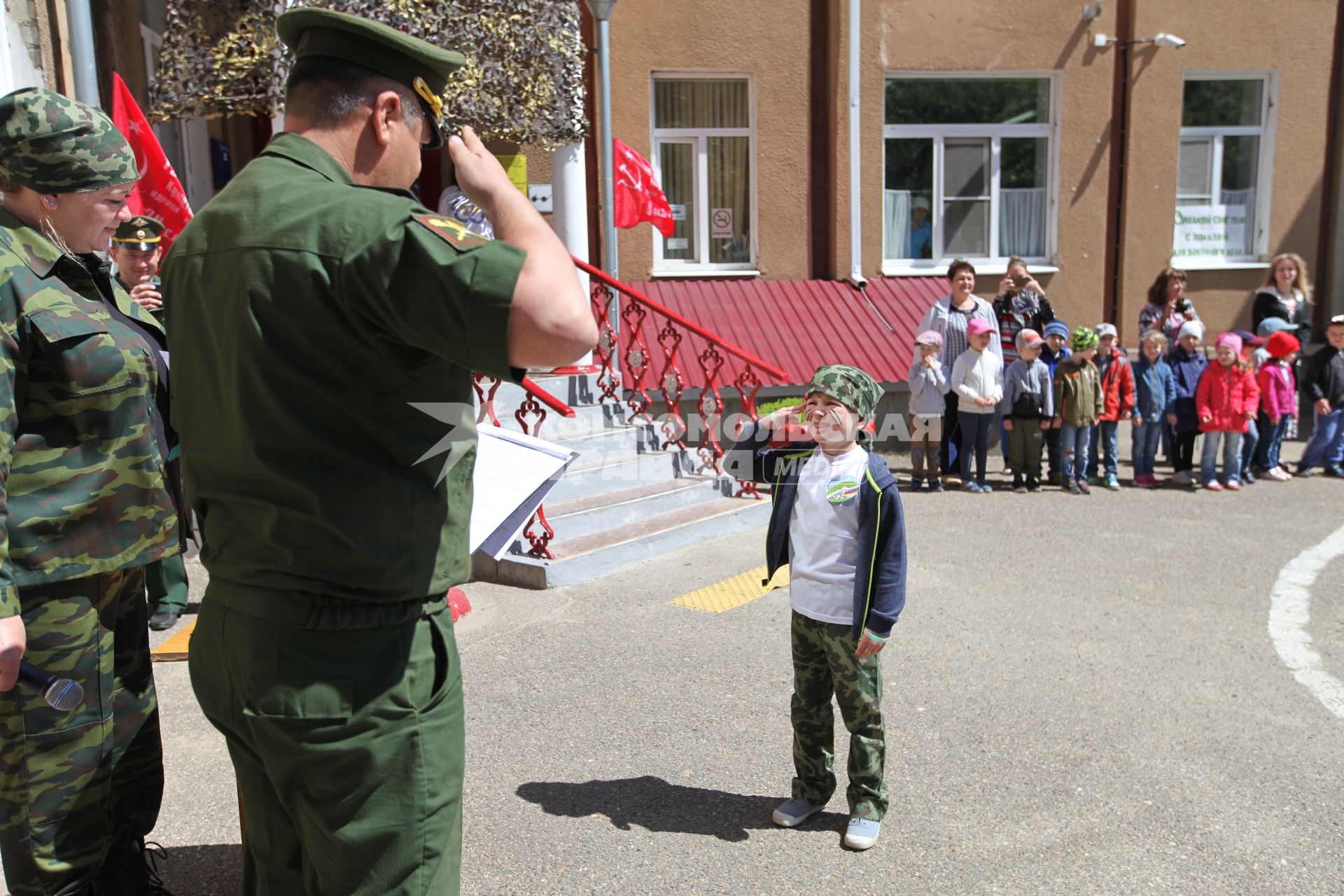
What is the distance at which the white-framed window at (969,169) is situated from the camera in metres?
12.1

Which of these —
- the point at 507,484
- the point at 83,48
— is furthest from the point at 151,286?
the point at 507,484

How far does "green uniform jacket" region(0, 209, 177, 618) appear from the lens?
91.0 inches

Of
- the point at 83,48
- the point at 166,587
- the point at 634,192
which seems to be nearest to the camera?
the point at 166,587

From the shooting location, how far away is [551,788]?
3.65 metres

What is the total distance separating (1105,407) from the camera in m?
9.22

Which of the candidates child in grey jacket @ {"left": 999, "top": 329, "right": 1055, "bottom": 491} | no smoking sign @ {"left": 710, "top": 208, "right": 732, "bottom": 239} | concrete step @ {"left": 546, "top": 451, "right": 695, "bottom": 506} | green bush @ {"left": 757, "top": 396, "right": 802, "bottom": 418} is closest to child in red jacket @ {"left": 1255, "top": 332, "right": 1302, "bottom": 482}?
child in grey jacket @ {"left": 999, "top": 329, "right": 1055, "bottom": 491}

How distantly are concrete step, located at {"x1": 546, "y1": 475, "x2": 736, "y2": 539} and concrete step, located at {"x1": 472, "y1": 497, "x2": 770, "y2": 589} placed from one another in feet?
0.19

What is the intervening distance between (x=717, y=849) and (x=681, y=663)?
1.59 meters

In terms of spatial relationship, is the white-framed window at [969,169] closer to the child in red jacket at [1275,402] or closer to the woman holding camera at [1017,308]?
the woman holding camera at [1017,308]

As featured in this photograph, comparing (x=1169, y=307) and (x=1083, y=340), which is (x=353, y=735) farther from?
(x=1169, y=307)

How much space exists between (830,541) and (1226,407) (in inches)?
289

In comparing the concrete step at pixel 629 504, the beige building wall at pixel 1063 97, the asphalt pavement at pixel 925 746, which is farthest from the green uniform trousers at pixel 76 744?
the beige building wall at pixel 1063 97

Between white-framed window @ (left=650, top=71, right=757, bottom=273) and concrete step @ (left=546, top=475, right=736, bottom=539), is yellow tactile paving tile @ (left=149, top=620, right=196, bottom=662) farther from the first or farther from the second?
white-framed window @ (left=650, top=71, right=757, bottom=273)

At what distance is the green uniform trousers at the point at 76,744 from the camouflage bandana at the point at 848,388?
207 centimetres
